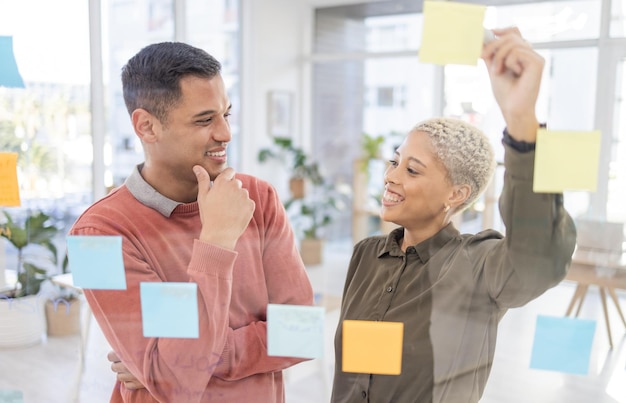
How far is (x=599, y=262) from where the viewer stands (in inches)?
35.4

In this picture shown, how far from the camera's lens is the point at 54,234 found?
4.50 feet

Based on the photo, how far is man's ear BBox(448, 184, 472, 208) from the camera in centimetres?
89

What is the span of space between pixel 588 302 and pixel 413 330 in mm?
293

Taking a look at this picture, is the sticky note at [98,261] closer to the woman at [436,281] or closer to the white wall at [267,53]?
the woman at [436,281]

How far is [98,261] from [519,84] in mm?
697

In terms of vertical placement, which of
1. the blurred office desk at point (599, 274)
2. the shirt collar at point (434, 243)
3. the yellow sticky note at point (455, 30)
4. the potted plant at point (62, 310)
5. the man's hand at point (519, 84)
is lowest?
the potted plant at point (62, 310)

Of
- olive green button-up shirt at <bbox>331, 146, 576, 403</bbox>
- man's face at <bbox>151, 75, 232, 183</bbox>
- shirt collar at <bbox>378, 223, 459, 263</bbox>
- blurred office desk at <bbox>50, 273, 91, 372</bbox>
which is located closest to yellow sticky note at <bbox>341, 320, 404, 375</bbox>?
olive green button-up shirt at <bbox>331, 146, 576, 403</bbox>

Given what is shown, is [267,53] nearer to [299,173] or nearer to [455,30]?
[455,30]

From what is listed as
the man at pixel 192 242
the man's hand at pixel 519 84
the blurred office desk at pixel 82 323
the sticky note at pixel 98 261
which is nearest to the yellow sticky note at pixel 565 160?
the man's hand at pixel 519 84

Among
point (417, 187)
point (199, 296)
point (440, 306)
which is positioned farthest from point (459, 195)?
point (199, 296)

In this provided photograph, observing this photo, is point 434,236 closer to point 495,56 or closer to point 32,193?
point 495,56

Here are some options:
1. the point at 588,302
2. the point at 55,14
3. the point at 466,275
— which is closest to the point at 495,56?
the point at 466,275

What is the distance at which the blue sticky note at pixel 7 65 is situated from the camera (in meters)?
1.14

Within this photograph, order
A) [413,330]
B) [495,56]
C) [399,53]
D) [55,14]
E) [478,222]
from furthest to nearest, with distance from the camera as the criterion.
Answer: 1. [55,14]
2. [399,53]
3. [478,222]
4. [413,330]
5. [495,56]
